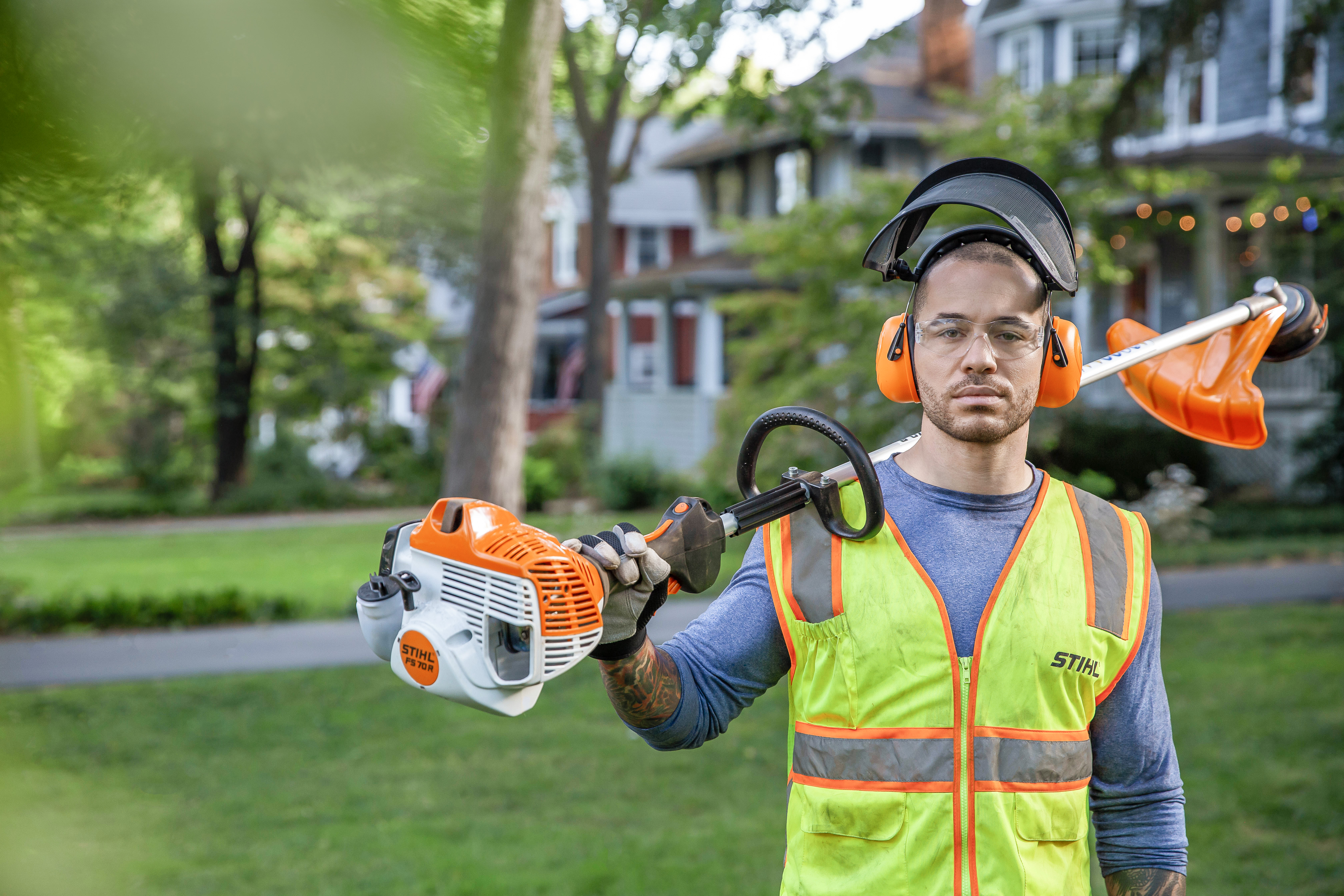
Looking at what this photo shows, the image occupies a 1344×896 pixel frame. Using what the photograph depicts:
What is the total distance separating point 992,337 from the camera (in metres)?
2.08

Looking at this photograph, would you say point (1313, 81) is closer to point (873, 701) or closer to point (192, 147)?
point (873, 701)

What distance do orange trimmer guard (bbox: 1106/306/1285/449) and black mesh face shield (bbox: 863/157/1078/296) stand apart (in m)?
0.56

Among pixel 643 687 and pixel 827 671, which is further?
pixel 827 671

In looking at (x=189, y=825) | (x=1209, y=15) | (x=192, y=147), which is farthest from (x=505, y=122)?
(x=1209, y=15)

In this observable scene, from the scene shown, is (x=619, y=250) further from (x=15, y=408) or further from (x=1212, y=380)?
(x=15, y=408)

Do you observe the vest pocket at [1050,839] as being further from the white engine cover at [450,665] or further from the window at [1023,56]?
the window at [1023,56]

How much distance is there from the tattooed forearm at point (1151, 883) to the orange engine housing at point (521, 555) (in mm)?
1218

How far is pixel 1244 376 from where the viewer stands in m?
2.56

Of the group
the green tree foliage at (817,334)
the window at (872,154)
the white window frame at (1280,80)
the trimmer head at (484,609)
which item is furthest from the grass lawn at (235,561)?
the white window frame at (1280,80)

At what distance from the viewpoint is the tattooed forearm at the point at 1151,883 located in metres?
2.09

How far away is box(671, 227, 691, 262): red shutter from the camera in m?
30.8

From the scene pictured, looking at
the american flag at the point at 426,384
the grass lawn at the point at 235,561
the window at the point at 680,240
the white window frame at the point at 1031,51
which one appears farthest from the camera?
the window at the point at 680,240

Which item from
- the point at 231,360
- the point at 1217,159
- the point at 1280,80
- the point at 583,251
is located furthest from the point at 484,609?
the point at 583,251

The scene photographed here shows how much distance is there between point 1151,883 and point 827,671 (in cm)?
73
